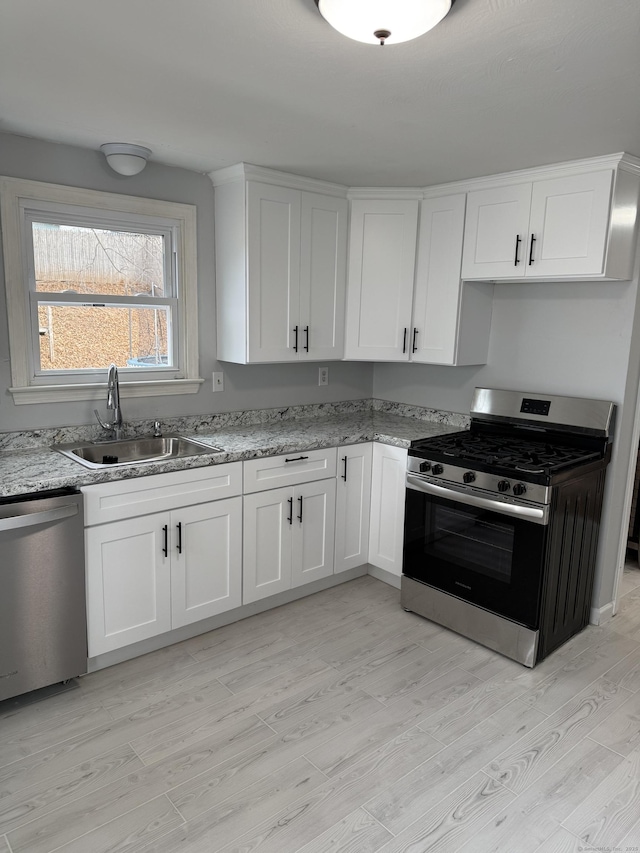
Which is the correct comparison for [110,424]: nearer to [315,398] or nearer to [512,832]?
[315,398]

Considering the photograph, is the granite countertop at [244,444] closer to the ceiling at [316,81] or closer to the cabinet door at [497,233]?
the cabinet door at [497,233]

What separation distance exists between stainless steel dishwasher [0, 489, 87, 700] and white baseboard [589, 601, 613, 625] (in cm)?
251

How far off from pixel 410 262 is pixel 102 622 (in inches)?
99.0

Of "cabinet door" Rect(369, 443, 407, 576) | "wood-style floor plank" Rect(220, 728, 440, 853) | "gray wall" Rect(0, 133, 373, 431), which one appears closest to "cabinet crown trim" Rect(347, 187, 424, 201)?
"gray wall" Rect(0, 133, 373, 431)

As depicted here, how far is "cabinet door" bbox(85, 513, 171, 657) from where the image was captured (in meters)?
2.48

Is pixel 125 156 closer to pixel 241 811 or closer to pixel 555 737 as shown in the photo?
pixel 241 811

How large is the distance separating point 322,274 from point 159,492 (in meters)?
1.60

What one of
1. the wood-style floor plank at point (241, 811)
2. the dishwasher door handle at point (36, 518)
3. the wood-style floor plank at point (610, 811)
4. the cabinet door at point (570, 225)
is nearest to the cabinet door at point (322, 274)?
the cabinet door at point (570, 225)

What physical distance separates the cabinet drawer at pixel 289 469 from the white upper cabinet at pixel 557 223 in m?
1.31

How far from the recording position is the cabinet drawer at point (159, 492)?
244cm

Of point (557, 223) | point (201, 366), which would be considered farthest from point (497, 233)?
point (201, 366)

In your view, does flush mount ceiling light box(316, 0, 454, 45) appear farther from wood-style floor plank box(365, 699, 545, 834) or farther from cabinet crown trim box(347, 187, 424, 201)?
wood-style floor plank box(365, 699, 545, 834)

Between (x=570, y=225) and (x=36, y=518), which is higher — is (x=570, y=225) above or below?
above

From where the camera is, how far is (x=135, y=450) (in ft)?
10.0
